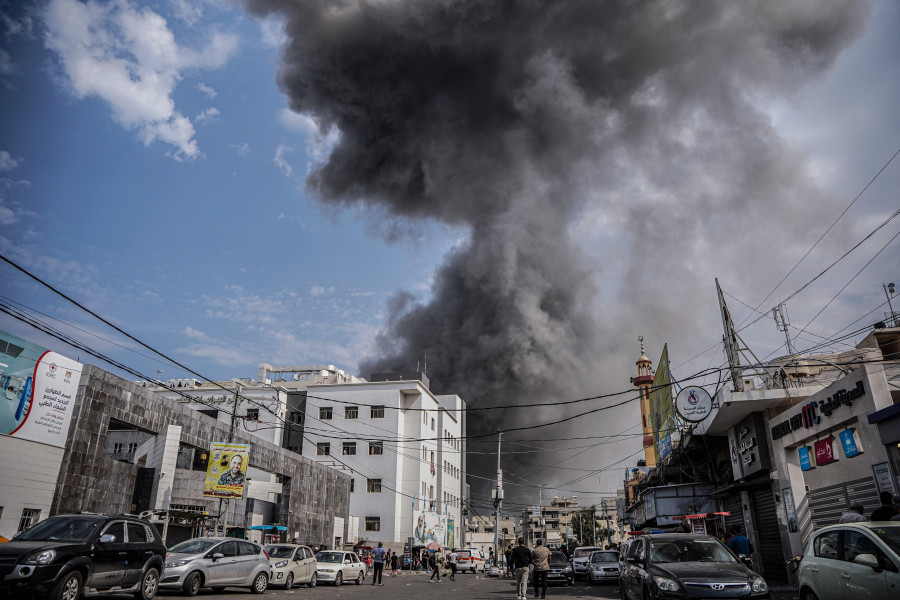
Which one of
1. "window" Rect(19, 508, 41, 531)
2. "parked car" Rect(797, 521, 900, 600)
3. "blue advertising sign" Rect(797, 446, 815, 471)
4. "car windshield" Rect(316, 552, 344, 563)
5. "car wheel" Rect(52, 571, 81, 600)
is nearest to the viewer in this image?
"parked car" Rect(797, 521, 900, 600)

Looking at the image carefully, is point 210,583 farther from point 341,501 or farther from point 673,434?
point 341,501

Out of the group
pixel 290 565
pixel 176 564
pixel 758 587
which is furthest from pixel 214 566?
pixel 758 587

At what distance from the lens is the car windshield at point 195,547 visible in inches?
569

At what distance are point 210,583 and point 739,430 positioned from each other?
19.5m

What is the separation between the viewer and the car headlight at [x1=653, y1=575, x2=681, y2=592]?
8.73 m

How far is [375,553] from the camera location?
80.3 ft

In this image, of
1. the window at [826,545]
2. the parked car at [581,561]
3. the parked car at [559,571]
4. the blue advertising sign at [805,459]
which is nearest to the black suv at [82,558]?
the window at [826,545]

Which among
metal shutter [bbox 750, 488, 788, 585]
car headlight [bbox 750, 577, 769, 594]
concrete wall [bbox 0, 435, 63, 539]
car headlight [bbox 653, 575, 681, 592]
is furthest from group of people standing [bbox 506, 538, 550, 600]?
concrete wall [bbox 0, 435, 63, 539]

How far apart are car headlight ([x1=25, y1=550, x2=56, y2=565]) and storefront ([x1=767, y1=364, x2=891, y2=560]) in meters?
16.8

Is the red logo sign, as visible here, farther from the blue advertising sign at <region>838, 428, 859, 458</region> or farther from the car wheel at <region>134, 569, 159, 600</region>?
the car wheel at <region>134, 569, 159, 600</region>

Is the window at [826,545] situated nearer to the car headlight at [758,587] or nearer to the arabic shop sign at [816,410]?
the car headlight at [758,587]

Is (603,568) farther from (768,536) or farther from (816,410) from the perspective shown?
(816,410)

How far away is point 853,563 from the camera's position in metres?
7.55

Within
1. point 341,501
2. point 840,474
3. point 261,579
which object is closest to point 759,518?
point 840,474
